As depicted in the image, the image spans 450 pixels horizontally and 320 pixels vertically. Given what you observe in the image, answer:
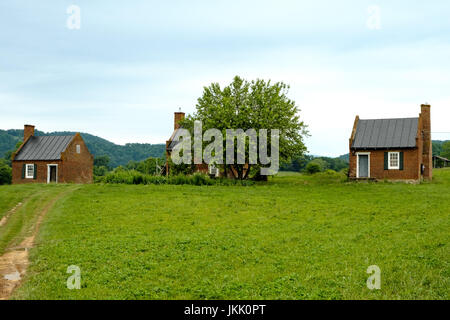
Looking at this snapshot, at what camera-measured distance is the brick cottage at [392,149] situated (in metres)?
37.8

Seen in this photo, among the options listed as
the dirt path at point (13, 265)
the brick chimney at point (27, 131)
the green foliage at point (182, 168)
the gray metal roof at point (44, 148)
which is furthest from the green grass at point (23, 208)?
the brick chimney at point (27, 131)

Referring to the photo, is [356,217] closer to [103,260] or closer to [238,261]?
[238,261]

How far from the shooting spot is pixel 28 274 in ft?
37.9

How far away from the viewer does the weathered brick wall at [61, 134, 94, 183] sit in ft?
152

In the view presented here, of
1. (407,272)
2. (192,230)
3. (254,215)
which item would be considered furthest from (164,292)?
(254,215)

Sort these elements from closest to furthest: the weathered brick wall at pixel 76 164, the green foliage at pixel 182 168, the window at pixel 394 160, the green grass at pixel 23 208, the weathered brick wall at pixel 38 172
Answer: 1. the green grass at pixel 23 208
2. the window at pixel 394 160
3. the green foliage at pixel 182 168
4. the weathered brick wall at pixel 38 172
5. the weathered brick wall at pixel 76 164

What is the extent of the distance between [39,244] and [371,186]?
25.7m

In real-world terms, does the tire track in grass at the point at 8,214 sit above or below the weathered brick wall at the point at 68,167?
below

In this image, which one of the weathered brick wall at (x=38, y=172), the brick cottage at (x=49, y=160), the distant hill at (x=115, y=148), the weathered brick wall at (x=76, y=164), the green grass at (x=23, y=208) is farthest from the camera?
the distant hill at (x=115, y=148)

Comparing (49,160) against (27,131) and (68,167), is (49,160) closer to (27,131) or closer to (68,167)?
(68,167)

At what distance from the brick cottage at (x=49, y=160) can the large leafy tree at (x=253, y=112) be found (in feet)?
54.0

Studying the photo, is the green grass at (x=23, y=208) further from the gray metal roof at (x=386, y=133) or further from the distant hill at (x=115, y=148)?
the distant hill at (x=115, y=148)

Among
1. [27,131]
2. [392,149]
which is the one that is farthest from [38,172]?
[392,149]

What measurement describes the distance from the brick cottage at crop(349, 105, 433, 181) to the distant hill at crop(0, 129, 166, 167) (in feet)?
299
